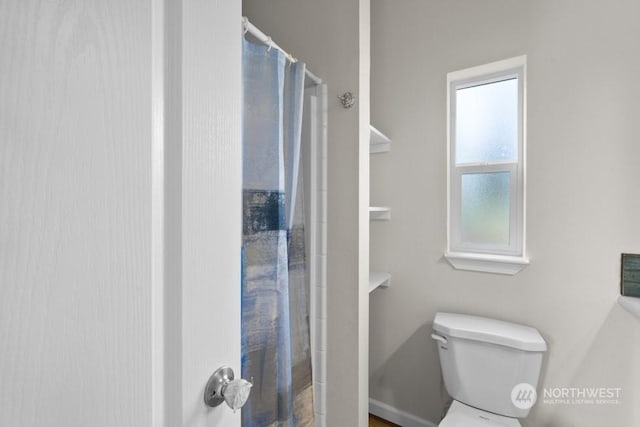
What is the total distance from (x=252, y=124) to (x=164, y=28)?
0.45 meters

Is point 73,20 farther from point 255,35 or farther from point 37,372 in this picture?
point 255,35

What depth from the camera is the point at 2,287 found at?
24 centimetres

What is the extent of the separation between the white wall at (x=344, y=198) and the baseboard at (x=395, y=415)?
0.58 metres

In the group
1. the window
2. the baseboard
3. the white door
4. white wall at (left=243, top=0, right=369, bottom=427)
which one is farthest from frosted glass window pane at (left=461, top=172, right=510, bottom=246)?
the white door

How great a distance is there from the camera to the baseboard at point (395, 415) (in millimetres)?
1580

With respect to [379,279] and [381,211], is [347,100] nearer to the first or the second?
[381,211]

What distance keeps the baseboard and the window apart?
2.99 feet

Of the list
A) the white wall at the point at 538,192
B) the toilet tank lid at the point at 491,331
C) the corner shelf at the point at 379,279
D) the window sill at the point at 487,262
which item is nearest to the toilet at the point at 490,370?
the toilet tank lid at the point at 491,331

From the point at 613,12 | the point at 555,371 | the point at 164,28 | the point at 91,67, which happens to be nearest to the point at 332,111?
the point at 164,28

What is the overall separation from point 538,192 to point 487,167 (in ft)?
0.85

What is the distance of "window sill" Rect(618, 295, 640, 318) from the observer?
1043 mm

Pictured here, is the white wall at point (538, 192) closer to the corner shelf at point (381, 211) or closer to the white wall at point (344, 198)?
the corner shelf at point (381, 211)

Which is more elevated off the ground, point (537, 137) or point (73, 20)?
point (537, 137)

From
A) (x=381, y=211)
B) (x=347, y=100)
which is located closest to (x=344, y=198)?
(x=347, y=100)
